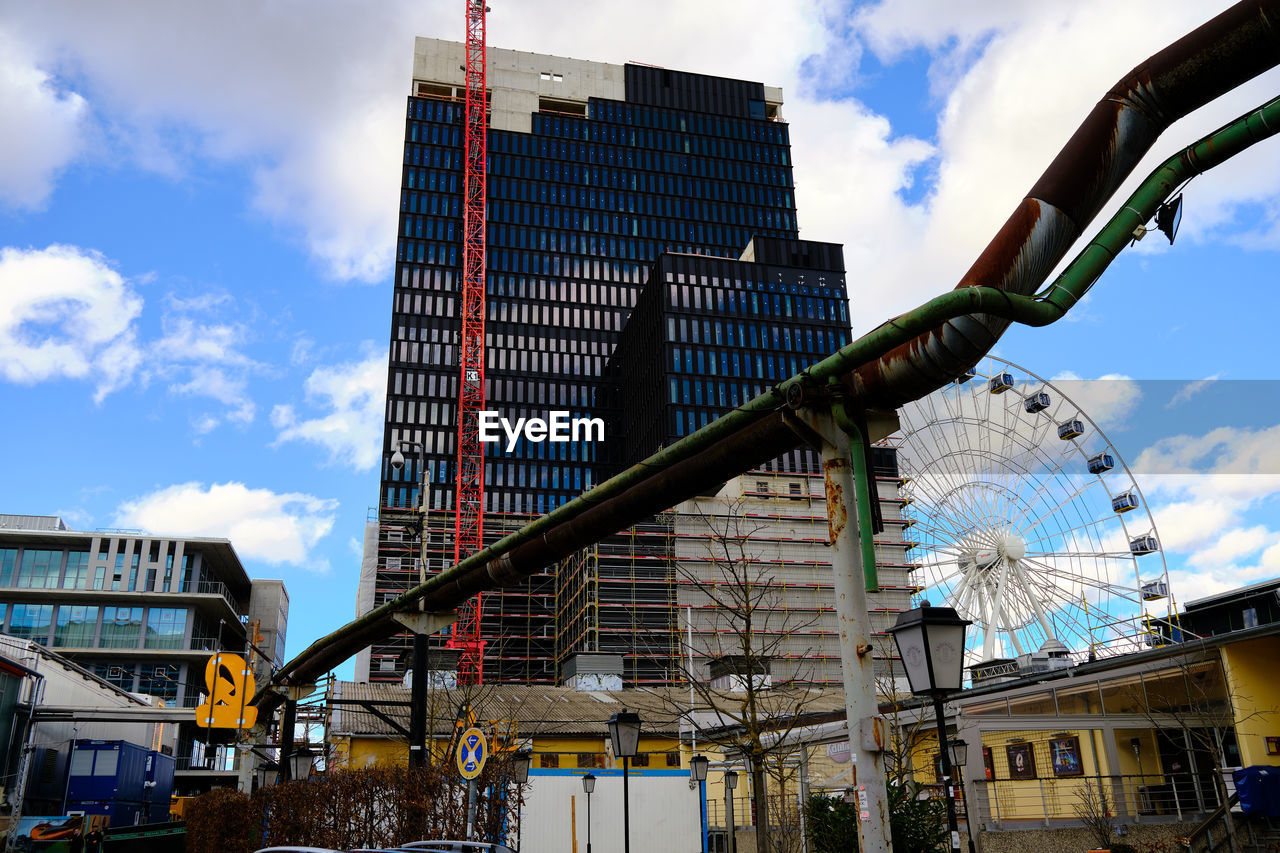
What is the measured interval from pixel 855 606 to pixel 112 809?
35.3 meters

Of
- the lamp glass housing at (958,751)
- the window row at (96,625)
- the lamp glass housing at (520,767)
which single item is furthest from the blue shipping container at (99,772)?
the window row at (96,625)

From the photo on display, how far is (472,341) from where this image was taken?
124188 millimetres

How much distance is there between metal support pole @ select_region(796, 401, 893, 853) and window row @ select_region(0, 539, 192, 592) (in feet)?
260

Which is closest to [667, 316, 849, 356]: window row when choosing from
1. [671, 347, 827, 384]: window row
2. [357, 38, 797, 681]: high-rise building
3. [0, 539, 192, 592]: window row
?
[671, 347, 827, 384]: window row

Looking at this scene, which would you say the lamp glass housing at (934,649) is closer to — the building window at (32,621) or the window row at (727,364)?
the building window at (32,621)

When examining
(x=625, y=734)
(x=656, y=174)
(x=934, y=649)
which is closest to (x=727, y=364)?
(x=656, y=174)

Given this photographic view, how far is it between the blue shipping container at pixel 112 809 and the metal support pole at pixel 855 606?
1280 inches

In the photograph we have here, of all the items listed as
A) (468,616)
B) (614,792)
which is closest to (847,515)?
(614,792)

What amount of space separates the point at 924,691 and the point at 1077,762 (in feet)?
76.1

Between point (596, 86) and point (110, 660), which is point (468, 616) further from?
point (596, 86)

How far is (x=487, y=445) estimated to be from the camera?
12144 centimetres

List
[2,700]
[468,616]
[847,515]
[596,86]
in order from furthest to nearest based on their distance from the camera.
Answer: [596,86]
[468,616]
[2,700]
[847,515]

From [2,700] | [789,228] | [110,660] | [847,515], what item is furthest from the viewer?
[789,228]

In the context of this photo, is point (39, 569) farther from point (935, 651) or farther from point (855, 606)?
point (935, 651)
